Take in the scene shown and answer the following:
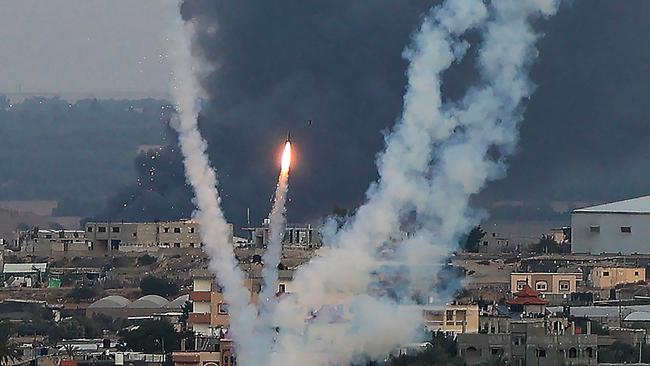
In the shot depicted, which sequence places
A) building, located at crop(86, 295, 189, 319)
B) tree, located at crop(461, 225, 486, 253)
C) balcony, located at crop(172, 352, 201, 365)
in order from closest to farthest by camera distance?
balcony, located at crop(172, 352, 201, 365), building, located at crop(86, 295, 189, 319), tree, located at crop(461, 225, 486, 253)

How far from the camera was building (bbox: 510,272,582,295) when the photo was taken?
374 ft

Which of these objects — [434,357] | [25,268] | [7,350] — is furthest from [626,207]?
[434,357]

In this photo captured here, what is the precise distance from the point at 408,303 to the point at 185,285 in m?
41.0

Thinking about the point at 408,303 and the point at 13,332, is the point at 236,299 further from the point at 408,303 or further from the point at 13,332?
the point at 13,332

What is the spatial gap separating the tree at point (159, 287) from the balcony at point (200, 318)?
27.1 metres

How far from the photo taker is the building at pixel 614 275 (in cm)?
11719

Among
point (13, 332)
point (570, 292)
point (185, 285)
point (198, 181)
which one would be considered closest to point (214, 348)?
point (198, 181)

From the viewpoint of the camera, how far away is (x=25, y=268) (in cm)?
13250

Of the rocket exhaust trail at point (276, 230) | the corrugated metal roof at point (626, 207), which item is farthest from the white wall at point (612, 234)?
the rocket exhaust trail at point (276, 230)

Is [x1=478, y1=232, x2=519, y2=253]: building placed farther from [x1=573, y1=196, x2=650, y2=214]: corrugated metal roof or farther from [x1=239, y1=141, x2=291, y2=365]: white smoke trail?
[x1=239, y1=141, x2=291, y2=365]: white smoke trail

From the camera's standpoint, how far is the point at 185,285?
12362 centimetres

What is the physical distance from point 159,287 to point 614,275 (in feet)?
55.2

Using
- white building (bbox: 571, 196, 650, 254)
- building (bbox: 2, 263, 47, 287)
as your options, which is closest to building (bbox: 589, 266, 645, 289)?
white building (bbox: 571, 196, 650, 254)

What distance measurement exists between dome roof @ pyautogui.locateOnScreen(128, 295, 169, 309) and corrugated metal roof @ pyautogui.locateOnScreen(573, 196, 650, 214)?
1989 cm
